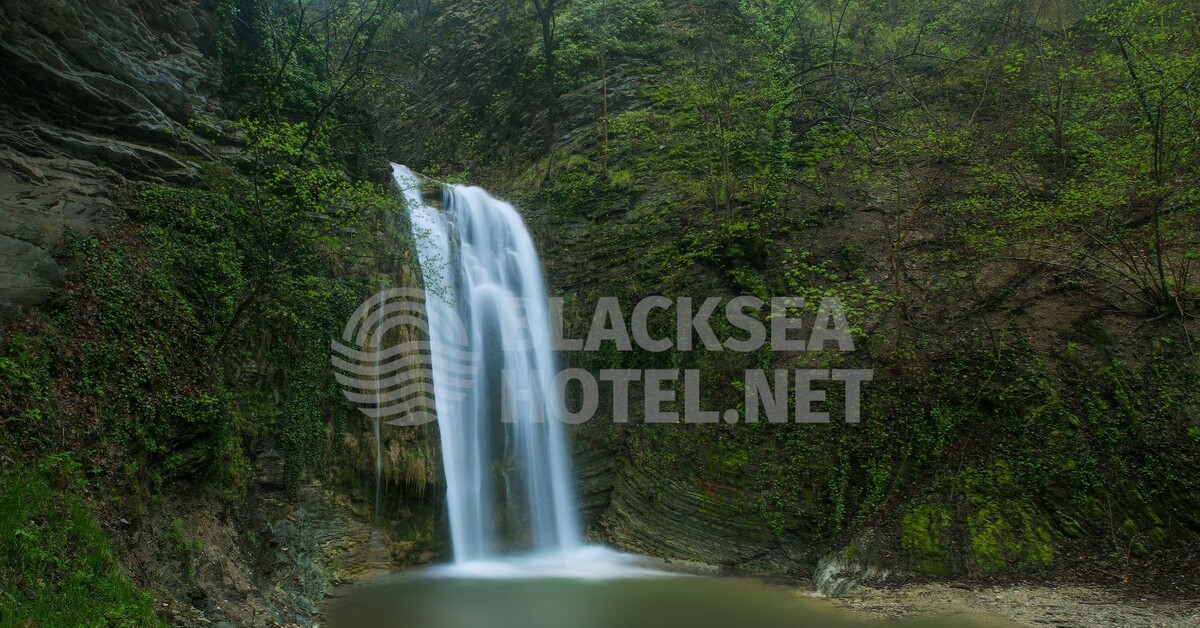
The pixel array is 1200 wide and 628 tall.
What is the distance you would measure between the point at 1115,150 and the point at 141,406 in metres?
13.8

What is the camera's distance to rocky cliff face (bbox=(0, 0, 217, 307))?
20.2 feet

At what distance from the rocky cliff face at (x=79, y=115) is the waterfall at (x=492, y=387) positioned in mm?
4014

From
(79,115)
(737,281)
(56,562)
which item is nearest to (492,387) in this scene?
(737,281)

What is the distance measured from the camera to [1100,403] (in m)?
9.30

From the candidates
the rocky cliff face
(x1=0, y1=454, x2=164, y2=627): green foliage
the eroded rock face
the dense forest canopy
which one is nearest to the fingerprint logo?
the dense forest canopy

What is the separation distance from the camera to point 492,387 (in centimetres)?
1273

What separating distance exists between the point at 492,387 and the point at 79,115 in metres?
7.72

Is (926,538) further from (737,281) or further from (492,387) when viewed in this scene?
(492,387)

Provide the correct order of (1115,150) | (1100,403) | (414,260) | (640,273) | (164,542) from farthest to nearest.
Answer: (640,273) → (414,260) → (1115,150) → (1100,403) → (164,542)

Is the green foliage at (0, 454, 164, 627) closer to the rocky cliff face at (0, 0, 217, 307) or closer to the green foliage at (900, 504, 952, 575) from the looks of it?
the rocky cliff face at (0, 0, 217, 307)

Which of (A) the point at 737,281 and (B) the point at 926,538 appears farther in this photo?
(A) the point at 737,281

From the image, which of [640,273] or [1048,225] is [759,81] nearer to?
[640,273]

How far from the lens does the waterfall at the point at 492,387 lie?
11.6 meters

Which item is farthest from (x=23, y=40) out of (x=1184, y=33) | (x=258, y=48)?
(x=1184, y=33)
